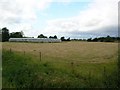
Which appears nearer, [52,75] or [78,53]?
[52,75]

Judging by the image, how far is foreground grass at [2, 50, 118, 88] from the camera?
51.3ft

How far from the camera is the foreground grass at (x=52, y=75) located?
51.3 feet

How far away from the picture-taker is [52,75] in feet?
71.6

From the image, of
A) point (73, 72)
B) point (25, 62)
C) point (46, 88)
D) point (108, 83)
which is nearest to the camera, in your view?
point (46, 88)

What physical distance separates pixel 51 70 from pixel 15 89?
11.3 meters

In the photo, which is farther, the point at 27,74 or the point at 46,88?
the point at 27,74

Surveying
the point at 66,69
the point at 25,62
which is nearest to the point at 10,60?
the point at 25,62

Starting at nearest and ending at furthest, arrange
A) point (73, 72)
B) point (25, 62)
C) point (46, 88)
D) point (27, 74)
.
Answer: point (46, 88)
point (27, 74)
point (73, 72)
point (25, 62)

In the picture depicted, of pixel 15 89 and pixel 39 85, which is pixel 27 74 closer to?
pixel 39 85

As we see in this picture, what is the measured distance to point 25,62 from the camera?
1043 inches

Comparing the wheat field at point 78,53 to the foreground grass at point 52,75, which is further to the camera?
the wheat field at point 78,53

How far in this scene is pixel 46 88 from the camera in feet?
46.5

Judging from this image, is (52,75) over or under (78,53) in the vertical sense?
under

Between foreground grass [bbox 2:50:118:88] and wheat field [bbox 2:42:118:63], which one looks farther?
wheat field [bbox 2:42:118:63]
